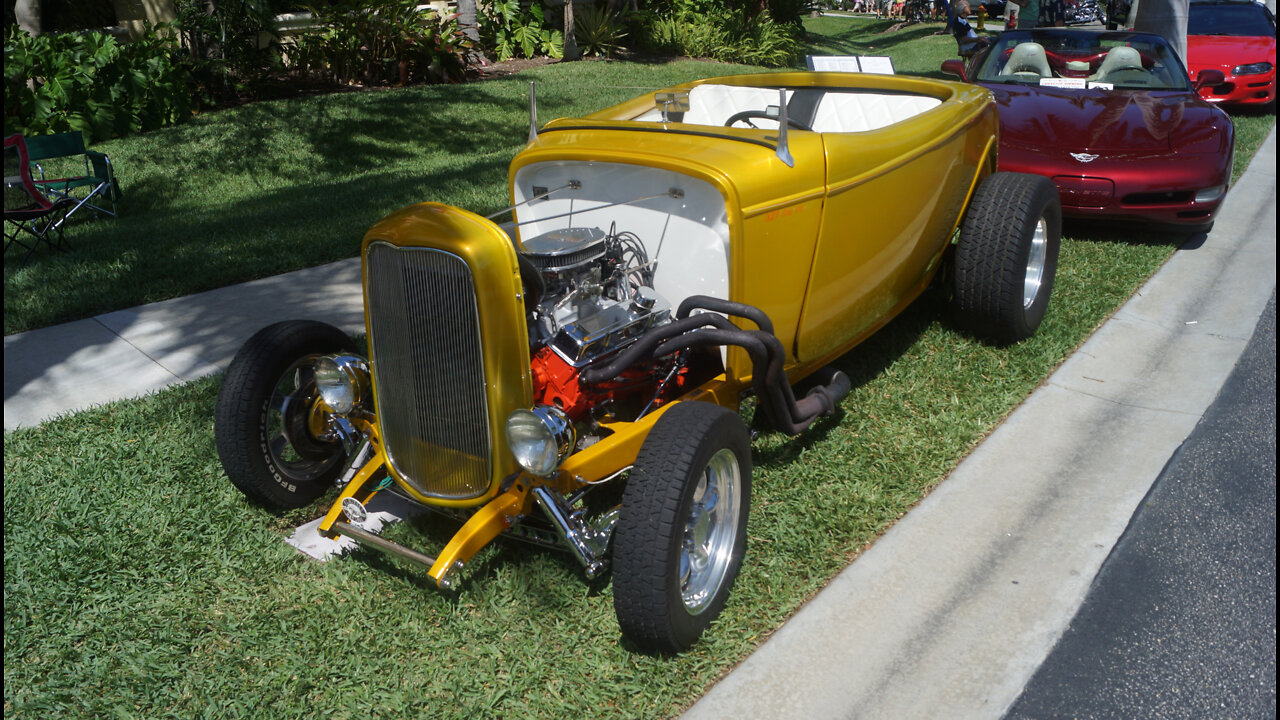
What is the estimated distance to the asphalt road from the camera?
9.22 ft

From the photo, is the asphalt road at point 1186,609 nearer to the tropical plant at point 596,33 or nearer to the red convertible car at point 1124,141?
the red convertible car at point 1124,141

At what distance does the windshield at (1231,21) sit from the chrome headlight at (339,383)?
1394 centimetres

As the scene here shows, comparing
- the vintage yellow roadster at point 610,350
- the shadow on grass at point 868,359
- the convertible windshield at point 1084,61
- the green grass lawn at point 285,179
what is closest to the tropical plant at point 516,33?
the green grass lawn at point 285,179

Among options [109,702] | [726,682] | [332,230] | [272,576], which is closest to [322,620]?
[272,576]

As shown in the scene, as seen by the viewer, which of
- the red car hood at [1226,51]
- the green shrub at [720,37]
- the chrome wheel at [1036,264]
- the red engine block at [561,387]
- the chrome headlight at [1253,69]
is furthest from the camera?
the green shrub at [720,37]

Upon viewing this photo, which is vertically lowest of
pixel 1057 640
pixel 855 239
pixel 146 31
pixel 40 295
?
pixel 1057 640

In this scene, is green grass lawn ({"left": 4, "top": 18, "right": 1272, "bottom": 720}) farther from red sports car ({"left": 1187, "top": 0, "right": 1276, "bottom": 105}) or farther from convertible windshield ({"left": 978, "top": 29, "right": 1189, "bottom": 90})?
red sports car ({"left": 1187, "top": 0, "right": 1276, "bottom": 105})

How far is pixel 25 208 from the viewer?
7.38 m

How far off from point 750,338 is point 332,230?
5.19 m

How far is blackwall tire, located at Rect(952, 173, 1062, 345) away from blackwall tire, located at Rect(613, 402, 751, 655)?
225cm

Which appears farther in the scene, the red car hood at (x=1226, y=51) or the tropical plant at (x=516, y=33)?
the tropical plant at (x=516, y=33)

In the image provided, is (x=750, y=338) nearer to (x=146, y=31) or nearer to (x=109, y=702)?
(x=109, y=702)

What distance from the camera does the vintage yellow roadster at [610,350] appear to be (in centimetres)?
287

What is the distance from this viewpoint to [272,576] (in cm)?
337
